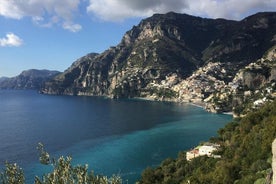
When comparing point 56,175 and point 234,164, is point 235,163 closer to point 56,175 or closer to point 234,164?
point 234,164

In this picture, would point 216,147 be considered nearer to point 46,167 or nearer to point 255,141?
point 255,141

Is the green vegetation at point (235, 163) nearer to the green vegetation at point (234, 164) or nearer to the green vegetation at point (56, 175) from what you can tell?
the green vegetation at point (234, 164)

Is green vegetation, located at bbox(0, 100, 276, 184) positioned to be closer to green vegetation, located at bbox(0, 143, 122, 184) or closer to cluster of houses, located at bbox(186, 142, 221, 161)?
cluster of houses, located at bbox(186, 142, 221, 161)

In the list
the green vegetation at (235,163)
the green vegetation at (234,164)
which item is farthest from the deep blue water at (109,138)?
the green vegetation at (234,164)

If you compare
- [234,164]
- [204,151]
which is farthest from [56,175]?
[204,151]

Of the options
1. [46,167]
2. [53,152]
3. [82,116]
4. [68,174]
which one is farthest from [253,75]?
[68,174]

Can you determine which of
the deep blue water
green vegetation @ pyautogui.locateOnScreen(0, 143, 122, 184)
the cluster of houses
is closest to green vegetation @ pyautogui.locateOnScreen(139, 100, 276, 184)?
the cluster of houses
